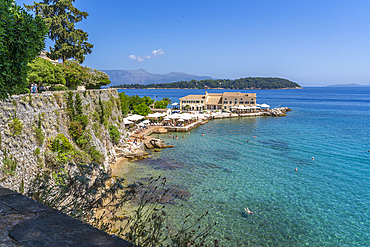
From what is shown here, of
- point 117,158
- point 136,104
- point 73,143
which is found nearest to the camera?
point 73,143

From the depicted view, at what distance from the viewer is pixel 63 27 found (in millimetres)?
31562

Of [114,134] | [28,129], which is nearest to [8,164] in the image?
[28,129]

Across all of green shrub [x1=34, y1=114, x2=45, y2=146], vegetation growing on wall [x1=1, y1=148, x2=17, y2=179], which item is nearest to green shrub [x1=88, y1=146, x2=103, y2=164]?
green shrub [x1=34, y1=114, x2=45, y2=146]

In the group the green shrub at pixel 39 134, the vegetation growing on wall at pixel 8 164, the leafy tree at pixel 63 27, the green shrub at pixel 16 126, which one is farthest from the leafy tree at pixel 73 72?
the vegetation growing on wall at pixel 8 164

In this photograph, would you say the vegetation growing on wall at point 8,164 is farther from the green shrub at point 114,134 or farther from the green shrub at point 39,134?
the green shrub at point 114,134

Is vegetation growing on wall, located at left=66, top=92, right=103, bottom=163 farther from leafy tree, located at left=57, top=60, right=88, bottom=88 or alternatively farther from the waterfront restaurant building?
the waterfront restaurant building

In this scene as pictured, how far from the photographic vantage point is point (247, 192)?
20344 millimetres

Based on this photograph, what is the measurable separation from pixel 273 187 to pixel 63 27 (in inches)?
1373

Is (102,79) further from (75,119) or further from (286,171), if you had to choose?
(286,171)

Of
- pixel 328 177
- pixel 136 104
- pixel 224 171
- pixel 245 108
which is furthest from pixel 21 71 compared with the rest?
pixel 245 108

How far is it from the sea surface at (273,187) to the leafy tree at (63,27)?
1982cm

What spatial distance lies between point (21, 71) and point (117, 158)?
73.5ft

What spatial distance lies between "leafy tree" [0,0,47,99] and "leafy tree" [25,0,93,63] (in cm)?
2710

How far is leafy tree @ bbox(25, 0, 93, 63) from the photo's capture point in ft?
101
